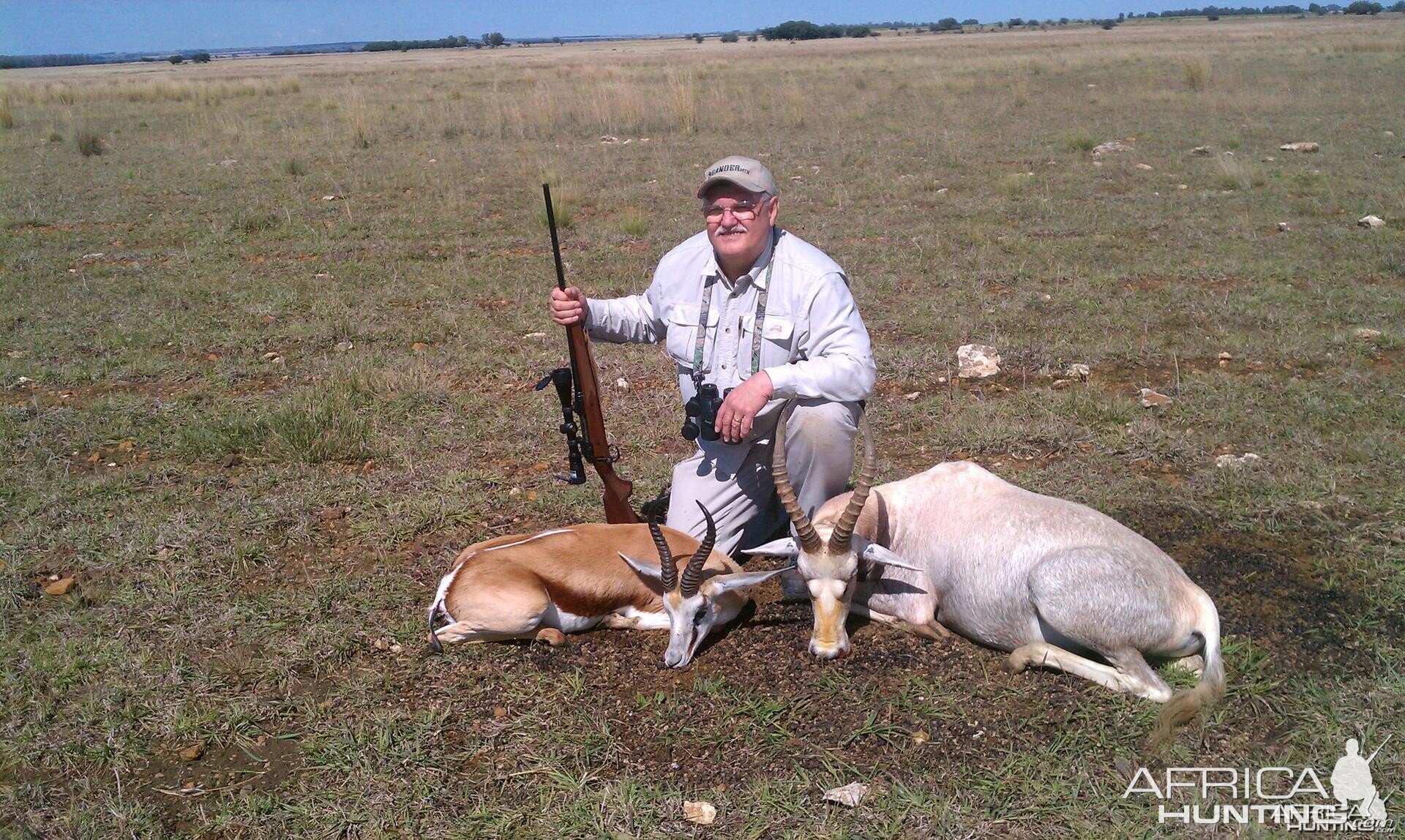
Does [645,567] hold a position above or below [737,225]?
below

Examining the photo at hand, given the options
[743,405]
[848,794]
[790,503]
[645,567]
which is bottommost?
[848,794]

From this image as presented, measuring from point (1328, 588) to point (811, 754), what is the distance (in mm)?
2667

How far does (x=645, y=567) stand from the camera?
14.9 feet

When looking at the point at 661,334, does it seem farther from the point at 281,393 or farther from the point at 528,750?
the point at 281,393

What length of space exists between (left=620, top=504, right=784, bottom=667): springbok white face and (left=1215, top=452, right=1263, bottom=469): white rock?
3082mm

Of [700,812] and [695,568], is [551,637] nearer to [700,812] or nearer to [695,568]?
[695,568]

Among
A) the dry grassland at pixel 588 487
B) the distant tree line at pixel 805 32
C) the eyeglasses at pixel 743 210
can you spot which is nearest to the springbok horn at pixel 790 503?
the dry grassland at pixel 588 487

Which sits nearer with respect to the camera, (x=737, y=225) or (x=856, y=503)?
(x=856, y=503)

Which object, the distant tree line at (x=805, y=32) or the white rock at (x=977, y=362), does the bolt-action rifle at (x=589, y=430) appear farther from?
the distant tree line at (x=805, y=32)

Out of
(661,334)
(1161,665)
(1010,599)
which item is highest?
(661,334)

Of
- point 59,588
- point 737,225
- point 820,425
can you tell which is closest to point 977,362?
point 820,425

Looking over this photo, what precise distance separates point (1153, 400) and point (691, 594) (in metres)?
4.16

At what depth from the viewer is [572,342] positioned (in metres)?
5.21

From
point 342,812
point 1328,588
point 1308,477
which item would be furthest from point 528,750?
point 1308,477
